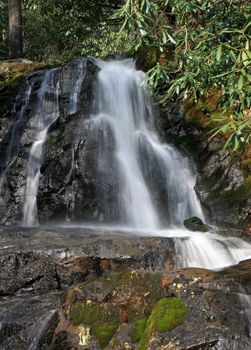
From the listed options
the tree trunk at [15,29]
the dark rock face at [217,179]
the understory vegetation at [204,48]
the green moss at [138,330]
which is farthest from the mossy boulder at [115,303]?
the tree trunk at [15,29]

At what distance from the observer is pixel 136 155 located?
14609 millimetres

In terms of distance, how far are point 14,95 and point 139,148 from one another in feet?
19.0

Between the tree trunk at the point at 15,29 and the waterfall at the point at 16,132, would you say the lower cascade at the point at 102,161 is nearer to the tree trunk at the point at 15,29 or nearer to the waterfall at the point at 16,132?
the waterfall at the point at 16,132

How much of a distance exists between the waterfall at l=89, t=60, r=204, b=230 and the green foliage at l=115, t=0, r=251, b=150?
6.74 meters

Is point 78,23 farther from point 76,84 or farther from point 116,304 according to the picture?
point 116,304

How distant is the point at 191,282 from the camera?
601 centimetres

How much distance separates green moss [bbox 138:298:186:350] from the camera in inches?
210

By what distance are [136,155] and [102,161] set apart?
133cm

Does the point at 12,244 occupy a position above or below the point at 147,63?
below

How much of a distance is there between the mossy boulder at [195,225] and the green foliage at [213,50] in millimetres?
5827

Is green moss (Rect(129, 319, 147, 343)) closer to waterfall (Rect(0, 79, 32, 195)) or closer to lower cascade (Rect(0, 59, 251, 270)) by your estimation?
lower cascade (Rect(0, 59, 251, 270))

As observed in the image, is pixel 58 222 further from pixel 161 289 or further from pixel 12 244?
pixel 161 289

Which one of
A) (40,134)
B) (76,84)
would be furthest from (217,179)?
(76,84)

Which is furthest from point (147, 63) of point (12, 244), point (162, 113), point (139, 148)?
point (12, 244)
